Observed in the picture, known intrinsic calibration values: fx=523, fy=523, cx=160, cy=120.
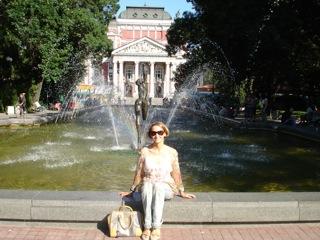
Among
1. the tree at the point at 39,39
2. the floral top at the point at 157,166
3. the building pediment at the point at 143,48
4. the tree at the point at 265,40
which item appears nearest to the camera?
the floral top at the point at 157,166

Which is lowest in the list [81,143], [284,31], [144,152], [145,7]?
[81,143]

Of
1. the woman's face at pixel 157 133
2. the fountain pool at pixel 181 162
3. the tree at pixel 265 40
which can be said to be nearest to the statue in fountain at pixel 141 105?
the fountain pool at pixel 181 162

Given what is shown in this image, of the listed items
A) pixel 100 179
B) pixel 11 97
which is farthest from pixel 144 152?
pixel 11 97

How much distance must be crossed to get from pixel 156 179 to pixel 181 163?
724cm

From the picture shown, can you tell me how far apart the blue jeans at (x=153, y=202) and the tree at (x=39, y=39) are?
2802 cm

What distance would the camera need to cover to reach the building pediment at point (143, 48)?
374 ft

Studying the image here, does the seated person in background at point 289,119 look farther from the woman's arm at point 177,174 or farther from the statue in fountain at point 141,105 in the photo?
the woman's arm at point 177,174

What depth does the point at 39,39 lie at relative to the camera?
33844mm

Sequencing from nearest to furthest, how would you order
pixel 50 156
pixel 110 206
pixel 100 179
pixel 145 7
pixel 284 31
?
pixel 110 206, pixel 100 179, pixel 50 156, pixel 284 31, pixel 145 7

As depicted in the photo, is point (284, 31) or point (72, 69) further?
point (72, 69)

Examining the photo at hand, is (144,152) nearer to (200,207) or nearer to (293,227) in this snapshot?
(200,207)

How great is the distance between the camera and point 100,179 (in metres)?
11.5

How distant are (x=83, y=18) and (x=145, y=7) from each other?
90.7 meters

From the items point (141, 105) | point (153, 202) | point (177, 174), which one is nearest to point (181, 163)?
point (141, 105)
